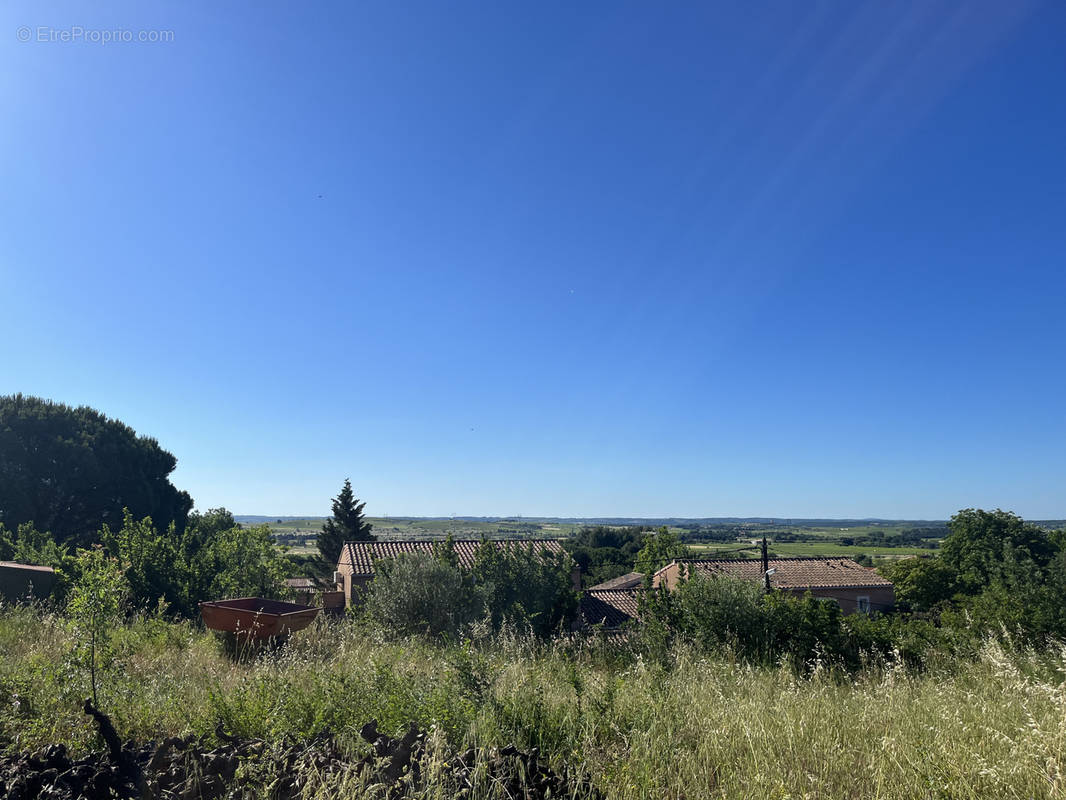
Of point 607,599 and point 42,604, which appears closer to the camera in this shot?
point 42,604

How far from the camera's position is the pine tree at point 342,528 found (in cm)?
4250

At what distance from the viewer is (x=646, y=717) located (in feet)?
11.6

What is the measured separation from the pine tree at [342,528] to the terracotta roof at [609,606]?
19.6 metres

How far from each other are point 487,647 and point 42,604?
6.63 m

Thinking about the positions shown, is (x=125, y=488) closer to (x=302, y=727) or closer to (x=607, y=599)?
(x=607, y=599)

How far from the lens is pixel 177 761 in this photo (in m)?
3.01

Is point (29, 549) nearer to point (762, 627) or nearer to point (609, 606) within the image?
point (762, 627)

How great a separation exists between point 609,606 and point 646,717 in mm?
27263

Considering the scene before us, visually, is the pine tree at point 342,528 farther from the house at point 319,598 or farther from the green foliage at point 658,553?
the green foliage at point 658,553

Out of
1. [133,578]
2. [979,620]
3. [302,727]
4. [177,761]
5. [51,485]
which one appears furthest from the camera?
[51,485]

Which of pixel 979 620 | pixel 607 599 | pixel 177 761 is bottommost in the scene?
pixel 607 599

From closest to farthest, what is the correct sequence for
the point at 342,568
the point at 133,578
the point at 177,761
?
the point at 177,761, the point at 133,578, the point at 342,568

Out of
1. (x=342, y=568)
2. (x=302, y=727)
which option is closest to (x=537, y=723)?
(x=302, y=727)

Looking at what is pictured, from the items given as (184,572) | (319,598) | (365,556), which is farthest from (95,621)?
(365,556)
